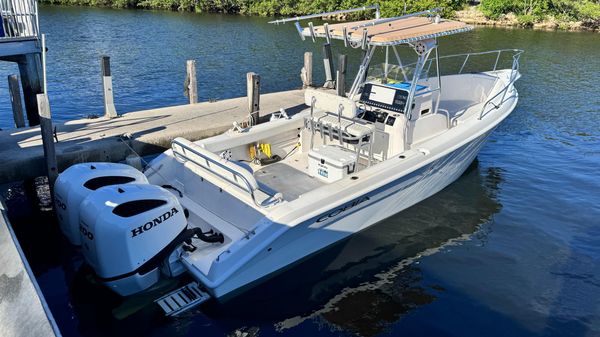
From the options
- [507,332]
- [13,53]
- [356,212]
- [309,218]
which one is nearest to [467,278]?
[507,332]

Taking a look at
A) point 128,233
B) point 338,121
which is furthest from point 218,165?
point 338,121

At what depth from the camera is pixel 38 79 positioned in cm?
978

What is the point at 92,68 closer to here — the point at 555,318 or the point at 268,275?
the point at 268,275

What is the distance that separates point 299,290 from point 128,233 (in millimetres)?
2278

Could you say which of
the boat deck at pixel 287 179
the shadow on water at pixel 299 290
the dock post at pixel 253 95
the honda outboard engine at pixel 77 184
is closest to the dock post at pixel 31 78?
the shadow on water at pixel 299 290

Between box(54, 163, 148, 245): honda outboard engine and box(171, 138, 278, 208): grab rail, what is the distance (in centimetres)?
85

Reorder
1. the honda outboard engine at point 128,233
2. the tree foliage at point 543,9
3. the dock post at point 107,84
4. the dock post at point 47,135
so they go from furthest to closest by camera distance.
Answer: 1. the tree foliage at point 543,9
2. the dock post at point 107,84
3. the dock post at point 47,135
4. the honda outboard engine at point 128,233

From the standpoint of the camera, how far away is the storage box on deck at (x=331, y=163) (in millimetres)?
6801

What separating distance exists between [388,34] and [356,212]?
283 cm

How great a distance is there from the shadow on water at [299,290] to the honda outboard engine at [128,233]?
52 centimetres

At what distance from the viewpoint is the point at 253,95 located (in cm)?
963

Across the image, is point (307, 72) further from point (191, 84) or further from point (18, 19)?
point (18, 19)

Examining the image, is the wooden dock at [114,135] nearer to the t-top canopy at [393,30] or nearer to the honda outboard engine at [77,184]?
the honda outboard engine at [77,184]

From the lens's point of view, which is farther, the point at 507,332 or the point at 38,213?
the point at 38,213
